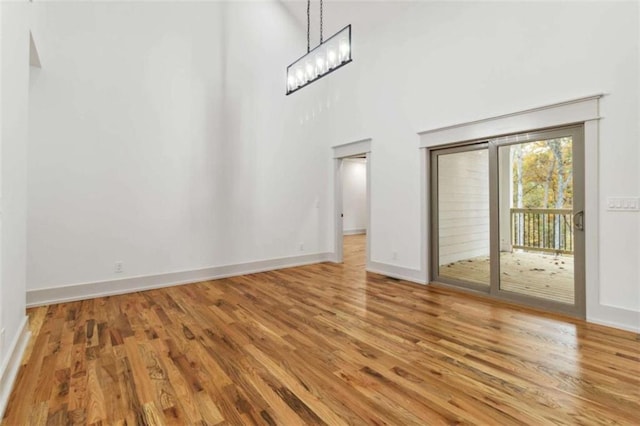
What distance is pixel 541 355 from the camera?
2369 millimetres

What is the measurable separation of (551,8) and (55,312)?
643 centimetres

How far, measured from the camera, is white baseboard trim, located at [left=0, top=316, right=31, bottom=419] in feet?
6.03

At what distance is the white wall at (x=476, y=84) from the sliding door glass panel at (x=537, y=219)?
13.9 inches

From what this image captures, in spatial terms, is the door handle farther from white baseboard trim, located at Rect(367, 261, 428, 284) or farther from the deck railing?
white baseboard trim, located at Rect(367, 261, 428, 284)

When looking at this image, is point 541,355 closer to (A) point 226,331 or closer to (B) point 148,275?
(A) point 226,331

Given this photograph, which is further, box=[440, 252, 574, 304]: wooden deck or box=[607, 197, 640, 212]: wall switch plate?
box=[440, 252, 574, 304]: wooden deck

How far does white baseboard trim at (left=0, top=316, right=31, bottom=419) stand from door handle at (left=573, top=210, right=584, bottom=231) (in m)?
4.88

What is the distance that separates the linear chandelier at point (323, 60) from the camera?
3.32 meters

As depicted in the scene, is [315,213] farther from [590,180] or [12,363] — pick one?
[12,363]

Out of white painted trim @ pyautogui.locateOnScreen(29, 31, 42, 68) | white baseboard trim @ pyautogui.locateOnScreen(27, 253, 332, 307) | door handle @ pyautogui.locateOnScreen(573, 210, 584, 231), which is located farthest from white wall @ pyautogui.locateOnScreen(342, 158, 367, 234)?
white painted trim @ pyautogui.locateOnScreen(29, 31, 42, 68)

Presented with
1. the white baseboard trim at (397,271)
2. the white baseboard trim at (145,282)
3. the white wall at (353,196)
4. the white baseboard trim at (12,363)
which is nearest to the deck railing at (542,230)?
the white baseboard trim at (397,271)

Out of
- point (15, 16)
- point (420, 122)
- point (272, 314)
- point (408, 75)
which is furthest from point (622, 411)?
point (15, 16)

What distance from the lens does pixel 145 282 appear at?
4.33 meters

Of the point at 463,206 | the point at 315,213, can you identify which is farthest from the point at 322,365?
the point at 315,213
